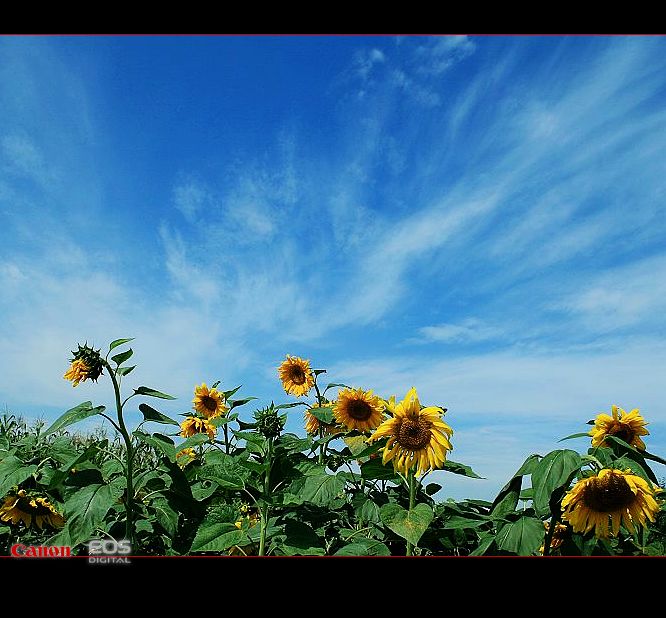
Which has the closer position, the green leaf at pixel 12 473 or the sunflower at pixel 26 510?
the green leaf at pixel 12 473

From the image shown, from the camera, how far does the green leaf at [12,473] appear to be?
6.72ft

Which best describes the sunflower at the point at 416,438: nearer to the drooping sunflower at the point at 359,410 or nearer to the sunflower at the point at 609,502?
the sunflower at the point at 609,502

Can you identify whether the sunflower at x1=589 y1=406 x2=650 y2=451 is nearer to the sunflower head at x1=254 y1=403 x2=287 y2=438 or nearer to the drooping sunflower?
the drooping sunflower

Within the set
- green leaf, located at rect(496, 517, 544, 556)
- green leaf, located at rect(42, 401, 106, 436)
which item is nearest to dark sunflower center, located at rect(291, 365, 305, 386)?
green leaf, located at rect(42, 401, 106, 436)

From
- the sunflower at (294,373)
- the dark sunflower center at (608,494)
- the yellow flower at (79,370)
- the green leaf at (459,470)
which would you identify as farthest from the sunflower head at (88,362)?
the sunflower at (294,373)

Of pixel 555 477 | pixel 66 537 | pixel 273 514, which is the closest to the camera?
pixel 555 477

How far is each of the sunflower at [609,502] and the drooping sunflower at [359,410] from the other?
1.08 m

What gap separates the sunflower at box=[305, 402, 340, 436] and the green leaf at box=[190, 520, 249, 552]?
41.8 inches

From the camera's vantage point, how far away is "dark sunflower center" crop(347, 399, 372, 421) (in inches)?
111

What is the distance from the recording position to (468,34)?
44.5 inches

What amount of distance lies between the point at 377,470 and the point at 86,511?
88cm
